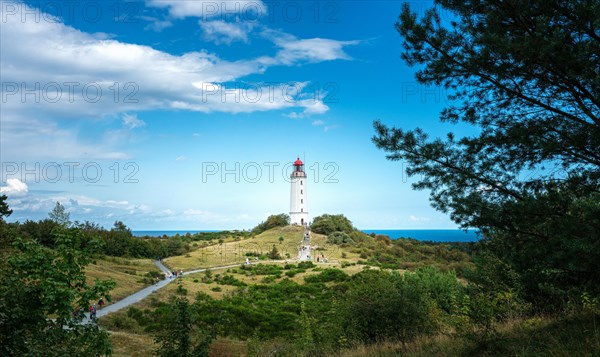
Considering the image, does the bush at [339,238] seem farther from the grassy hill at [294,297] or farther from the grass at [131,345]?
the grass at [131,345]

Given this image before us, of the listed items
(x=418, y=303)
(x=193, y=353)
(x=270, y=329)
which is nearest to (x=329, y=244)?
(x=270, y=329)

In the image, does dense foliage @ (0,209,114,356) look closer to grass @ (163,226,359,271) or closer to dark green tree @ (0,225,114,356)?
dark green tree @ (0,225,114,356)

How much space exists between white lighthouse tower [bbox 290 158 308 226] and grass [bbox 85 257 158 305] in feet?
101

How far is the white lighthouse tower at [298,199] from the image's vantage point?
78.3m

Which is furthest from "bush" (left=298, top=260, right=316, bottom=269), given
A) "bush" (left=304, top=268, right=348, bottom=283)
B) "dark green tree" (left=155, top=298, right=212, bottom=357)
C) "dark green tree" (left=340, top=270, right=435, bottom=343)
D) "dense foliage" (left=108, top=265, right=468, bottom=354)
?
"dark green tree" (left=155, top=298, right=212, bottom=357)

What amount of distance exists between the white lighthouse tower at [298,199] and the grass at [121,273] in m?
30.7

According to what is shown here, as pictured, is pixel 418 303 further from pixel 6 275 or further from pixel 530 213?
pixel 6 275

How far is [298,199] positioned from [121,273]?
41.6 meters

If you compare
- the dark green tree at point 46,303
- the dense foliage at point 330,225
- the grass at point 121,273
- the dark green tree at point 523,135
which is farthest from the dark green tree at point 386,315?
the dense foliage at point 330,225

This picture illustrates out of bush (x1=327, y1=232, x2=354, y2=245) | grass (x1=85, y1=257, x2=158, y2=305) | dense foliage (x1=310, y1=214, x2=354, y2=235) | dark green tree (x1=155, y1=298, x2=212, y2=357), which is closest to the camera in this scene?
dark green tree (x1=155, y1=298, x2=212, y2=357)

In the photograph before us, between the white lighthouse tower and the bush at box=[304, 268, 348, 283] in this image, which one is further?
the white lighthouse tower

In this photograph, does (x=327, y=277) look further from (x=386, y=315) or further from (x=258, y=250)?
(x=386, y=315)

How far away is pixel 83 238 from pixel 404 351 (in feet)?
24.4

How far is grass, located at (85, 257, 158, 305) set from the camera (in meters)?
32.8
